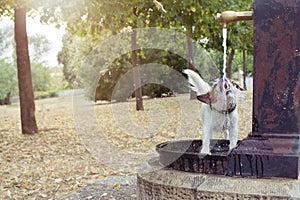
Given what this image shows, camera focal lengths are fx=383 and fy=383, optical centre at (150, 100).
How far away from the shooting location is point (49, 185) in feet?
16.2

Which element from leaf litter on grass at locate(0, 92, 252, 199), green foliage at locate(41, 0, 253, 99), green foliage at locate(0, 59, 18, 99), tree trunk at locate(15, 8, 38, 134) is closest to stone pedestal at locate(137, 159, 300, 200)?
leaf litter on grass at locate(0, 92, 252, 199)

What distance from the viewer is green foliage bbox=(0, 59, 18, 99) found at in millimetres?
19656

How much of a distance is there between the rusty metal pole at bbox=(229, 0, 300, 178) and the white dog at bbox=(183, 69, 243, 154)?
1.37 feet

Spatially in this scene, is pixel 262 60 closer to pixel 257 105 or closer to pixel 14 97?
pixel 257 105

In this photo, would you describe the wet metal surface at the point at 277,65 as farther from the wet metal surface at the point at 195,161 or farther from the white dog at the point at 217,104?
the white dog at the point at 217,104

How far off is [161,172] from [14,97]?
22.5m

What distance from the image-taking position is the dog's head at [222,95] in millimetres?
2566

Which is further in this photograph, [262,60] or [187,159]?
[187,159]

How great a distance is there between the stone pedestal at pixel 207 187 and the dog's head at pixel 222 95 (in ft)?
1.95

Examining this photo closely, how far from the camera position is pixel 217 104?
2727 millimetres

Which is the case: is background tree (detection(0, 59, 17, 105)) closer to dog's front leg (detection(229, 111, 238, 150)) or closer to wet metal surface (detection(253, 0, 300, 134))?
dog's front leg (detection(229, 111, 238, 150))

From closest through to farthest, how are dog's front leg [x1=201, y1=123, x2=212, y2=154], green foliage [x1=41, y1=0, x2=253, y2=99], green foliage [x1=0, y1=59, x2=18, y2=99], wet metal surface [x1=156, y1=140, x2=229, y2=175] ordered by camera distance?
wet metal surface [x1=156, y1=140, x2=229, y2=175]
dog's front leg [x1=201, y1=123, x2=212, y2=154]
green foliage [x1=41, y1=0, x2=253, y2=99]
green foliage [x1=0, y1=59, x2=18, y2=99]

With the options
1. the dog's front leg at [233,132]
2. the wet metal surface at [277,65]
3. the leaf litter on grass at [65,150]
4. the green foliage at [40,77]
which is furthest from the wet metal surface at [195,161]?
the green foliage at [40,77]

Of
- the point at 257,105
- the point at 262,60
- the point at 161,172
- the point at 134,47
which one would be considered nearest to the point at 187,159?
the point at 161,172
